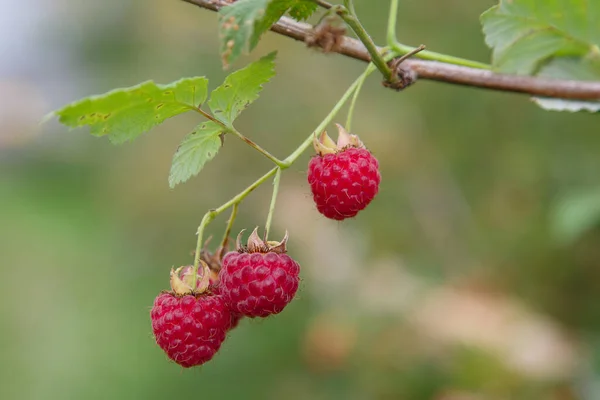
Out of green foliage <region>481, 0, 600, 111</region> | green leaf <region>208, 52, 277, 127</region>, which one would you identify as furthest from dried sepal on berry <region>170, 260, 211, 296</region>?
green foliage <region>481, 0, 600, 111</region>

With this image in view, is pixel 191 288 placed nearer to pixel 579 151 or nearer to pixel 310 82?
pixel 579 151

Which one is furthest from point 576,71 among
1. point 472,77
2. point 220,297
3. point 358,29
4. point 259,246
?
point 220,297

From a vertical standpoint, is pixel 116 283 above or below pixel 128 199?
below

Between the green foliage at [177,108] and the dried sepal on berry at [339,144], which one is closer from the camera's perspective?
the green foliage at [177,108]

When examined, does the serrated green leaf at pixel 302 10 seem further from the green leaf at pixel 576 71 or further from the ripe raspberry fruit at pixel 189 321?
the ripe raspberry fruit at pixel 189 321

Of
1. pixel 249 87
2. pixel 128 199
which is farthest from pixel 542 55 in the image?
pixel 128 199

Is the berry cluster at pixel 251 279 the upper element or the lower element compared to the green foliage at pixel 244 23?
lower

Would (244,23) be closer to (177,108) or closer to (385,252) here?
(177,108)

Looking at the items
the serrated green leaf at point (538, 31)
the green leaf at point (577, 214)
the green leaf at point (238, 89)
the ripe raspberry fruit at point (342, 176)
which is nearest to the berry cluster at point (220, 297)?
the ripe raspberry fruit at point (342, 176)
